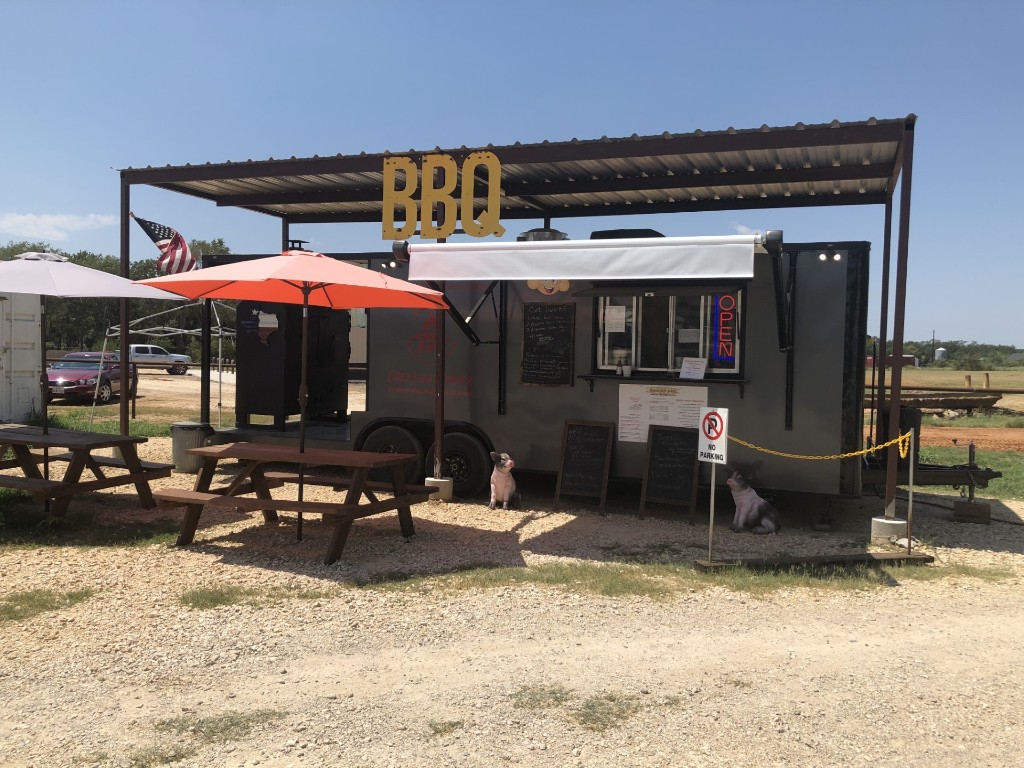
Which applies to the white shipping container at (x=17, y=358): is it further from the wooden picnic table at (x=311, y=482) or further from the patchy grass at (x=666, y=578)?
the patchy grass at (x=666, y=578)

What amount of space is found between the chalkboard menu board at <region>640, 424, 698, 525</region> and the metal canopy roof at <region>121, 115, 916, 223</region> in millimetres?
2605

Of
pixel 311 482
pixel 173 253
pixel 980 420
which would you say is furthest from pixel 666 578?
pixel 980 420

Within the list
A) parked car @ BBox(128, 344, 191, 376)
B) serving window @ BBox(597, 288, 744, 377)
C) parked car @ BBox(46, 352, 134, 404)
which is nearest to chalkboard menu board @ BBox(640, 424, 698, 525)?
serving window @ BBox(597, 288, 744, 377)

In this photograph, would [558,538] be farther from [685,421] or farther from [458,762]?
[458,762]

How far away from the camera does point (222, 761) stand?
3.05 meters

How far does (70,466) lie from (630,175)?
6211mm

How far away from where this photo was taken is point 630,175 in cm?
919

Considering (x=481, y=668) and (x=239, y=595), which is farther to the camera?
(x=239, y=595)

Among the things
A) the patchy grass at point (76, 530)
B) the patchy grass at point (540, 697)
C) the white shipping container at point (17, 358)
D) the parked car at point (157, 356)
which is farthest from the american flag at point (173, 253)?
the parked car at point (157, 356)

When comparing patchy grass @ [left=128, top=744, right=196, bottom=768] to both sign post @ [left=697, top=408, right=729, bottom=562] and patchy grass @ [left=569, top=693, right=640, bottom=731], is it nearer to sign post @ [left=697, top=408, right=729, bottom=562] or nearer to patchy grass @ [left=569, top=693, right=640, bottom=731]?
patchy grass @ [left=569, top=693, right=640, bottom=731]

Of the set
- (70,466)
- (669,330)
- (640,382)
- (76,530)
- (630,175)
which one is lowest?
(76,530)

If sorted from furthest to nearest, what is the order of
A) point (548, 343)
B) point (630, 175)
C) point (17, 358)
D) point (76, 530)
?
1. point (17, 358)
2. point (630, 175)
3. point (548, 343)
4. point (76, 530)

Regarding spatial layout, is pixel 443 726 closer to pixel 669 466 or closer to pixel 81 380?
pixel 669 466

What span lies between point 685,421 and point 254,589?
4296 millimetres
